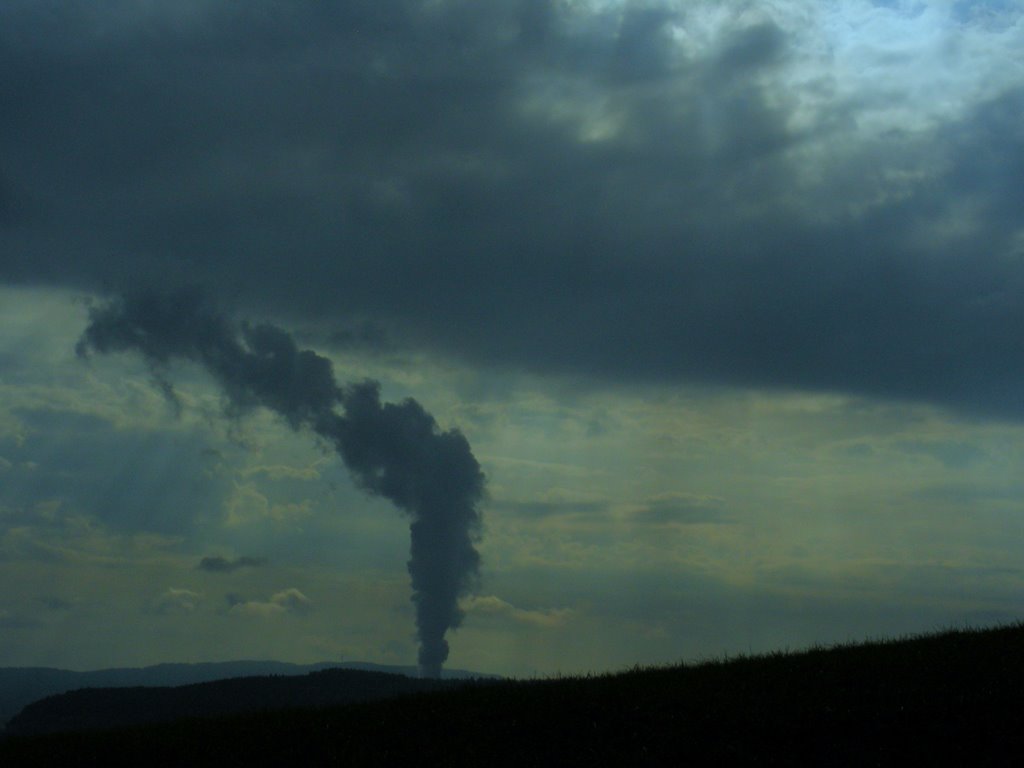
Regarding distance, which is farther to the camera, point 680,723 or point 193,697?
point 193,697

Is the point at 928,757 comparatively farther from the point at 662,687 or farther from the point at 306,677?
the point at 306,677

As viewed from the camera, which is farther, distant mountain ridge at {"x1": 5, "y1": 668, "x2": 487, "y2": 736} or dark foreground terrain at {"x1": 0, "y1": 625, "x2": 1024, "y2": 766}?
distant mountain ridge at {"x1": 5, "y1": 668, "x2": 487, "y2": 736}

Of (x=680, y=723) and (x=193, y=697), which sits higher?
(x=680, y=723)

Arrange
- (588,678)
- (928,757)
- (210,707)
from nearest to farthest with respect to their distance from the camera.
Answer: (928,757) < (588,678) < (210,707)

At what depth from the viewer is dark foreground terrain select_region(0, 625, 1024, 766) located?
2036 centimetres

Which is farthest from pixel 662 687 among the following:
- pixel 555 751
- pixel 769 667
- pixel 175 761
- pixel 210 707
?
pixel 210 707

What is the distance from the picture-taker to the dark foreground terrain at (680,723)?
20.4 metres

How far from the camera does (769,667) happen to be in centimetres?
2680

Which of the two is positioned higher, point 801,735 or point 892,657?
point 892,657

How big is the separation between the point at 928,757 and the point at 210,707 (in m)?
71.9

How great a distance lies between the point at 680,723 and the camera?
22.4 meters

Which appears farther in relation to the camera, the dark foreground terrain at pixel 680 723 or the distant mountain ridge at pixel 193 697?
the distant mountain ridge at pixel 193 697

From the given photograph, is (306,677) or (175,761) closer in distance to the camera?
(175,761)

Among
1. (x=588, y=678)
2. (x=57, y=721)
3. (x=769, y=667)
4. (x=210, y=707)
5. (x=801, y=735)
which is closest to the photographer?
(x=801, y=735)
